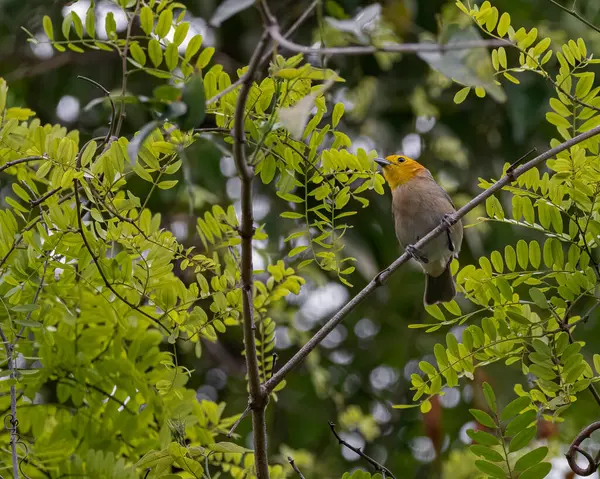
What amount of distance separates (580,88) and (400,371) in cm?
460

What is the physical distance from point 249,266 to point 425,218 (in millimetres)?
2980

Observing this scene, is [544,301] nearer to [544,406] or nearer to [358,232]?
[544,406]

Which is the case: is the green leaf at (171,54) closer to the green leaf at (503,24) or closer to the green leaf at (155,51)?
the green leaf at (155,51)

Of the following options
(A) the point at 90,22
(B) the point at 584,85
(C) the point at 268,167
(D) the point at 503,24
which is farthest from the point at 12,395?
(B) the point at 584,85

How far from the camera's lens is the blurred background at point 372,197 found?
596 centimetres

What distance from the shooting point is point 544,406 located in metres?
2.41

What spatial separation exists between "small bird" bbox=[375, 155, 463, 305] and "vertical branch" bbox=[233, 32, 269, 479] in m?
2.67

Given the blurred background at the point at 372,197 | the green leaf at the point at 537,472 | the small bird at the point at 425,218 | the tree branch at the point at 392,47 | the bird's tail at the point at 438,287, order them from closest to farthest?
the tree branch at the point at 392,47 → the green leaf at the point at 537,472 → the small bird at the point at 425,218 → the bird's tail at the point at 438,287 → the blurred background at the point at 372,197

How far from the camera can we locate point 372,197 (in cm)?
650

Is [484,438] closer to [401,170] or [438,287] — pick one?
[438,287]

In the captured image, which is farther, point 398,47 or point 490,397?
point 490,397

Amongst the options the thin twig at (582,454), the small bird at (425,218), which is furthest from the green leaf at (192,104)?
the small bird at (425,218)

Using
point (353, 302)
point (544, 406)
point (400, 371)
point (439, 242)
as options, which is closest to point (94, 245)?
point (353, 302)

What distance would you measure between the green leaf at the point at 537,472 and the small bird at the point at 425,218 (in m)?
2.56
